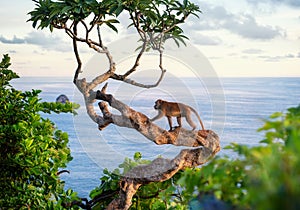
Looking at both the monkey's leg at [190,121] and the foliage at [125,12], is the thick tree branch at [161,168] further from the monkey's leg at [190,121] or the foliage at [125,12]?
the foliage at [125,12]

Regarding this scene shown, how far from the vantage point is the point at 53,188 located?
7.41ft

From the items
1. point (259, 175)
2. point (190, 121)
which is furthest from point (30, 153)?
point (259, 175)

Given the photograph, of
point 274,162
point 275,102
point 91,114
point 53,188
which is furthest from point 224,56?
point 274,162

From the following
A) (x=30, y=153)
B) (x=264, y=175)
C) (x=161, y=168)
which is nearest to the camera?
(x=264, y=175)

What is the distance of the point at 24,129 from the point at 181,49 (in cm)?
80

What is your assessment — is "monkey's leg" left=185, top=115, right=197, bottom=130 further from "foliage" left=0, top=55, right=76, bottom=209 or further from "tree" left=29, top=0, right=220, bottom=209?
"foliage" left=0, top=55, right=76, bottom=209

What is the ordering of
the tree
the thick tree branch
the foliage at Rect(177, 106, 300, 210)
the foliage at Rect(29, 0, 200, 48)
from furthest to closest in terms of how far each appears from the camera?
the thick tree branch
the tree
the foliage at Rect(29, 0, 200, 48)
the foliage at Rect(177, 106, 300, 210)

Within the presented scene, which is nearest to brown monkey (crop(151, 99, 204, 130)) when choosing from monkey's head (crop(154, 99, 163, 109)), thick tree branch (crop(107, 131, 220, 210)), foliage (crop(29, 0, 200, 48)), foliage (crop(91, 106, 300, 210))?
monkey's head (crop(154, 99, 163, 109))

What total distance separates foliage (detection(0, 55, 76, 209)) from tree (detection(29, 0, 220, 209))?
0.78ft

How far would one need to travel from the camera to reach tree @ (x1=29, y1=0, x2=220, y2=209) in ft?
7.04

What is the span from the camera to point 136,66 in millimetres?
2221

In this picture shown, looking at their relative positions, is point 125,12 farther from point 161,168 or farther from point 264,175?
point 264,175

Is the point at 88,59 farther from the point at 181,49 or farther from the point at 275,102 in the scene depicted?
the point at 275,102

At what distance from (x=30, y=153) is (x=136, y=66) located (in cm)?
61
